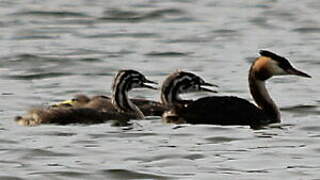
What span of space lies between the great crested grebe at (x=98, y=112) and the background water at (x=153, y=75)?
14 cm

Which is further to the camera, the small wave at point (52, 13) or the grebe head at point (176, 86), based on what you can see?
the small wave at point (52, 13)

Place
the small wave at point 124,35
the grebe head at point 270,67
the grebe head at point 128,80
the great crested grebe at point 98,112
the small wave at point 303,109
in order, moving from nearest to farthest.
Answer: the great crested grebe at point 98,112
the grebe head at point 128,80
the grebe head at point 270,67
the small wave at point 303,109
the small wave at point 124,35

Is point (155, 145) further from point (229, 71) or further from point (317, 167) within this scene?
point (229, 71)

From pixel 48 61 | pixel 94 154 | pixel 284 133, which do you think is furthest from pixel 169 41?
pixel 94 154

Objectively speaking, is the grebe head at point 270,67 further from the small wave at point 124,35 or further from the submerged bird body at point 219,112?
the small wave at point 124,35

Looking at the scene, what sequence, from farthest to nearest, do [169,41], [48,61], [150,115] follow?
1. [169,41]
2. [48,61]
3. [150,115]

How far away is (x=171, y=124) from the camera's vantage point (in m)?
15.4

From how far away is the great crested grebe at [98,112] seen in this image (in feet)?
49.5

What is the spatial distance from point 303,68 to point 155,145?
19.7ft

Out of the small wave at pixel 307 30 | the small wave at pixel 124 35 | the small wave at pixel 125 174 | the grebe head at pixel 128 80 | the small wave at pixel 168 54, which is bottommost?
the small wave at pixel 307 30

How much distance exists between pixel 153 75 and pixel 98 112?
371cm

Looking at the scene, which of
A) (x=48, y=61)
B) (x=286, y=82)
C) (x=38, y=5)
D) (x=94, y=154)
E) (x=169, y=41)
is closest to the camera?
(x=94, y=154)

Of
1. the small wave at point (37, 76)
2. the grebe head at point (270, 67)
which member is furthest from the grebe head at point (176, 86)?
the small wave at point (37, 76)

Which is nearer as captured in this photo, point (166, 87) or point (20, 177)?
point (20, 177)
